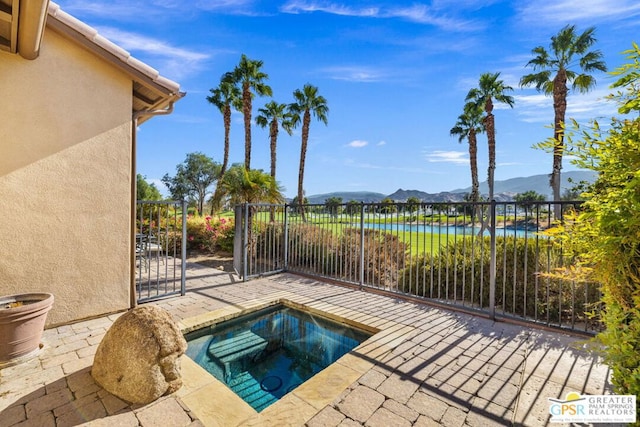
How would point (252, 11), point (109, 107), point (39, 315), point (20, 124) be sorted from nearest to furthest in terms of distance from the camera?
point (39, 315)
point (20, 124)
point (109, 107)
point (252, 11)

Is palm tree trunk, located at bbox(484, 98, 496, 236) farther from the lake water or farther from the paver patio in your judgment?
the paver patio

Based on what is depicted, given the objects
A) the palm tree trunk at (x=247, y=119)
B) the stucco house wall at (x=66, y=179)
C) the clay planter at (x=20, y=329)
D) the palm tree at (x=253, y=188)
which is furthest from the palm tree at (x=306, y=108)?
the clay planter at (x=20, y=329)

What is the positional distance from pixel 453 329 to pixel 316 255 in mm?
4078

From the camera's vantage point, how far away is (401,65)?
13141 mm

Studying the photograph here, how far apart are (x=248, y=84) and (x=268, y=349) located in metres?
19.4

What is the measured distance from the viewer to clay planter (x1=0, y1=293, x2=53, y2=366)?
311 centimetres

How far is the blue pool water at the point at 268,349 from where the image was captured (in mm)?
3293

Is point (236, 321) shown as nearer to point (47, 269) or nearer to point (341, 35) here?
point (47, 269)

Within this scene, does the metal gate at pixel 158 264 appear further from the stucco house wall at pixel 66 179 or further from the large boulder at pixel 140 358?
the large boulder at pixel 140 358

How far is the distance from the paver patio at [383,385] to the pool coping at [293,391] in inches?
0.4

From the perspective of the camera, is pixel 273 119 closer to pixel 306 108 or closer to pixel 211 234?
pixel 306 108

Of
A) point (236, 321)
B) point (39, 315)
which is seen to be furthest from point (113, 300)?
point (236, 321)

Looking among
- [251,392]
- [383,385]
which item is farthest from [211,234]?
[383,385]

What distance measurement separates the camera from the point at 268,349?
4125 mm
